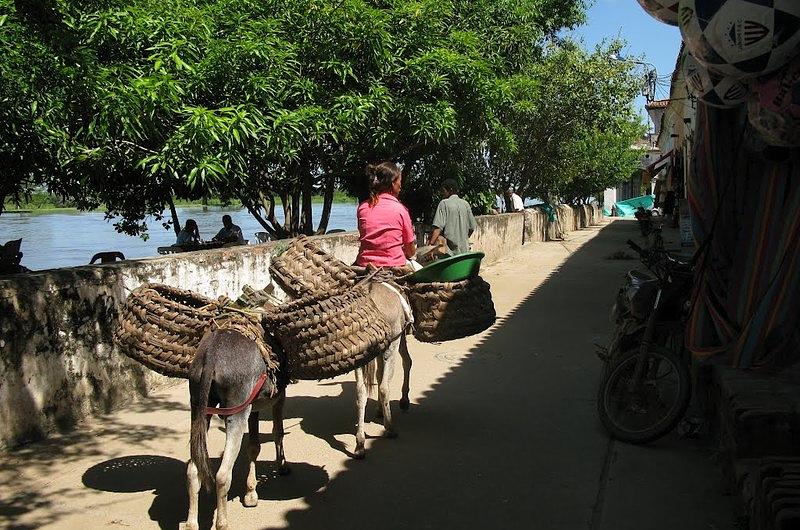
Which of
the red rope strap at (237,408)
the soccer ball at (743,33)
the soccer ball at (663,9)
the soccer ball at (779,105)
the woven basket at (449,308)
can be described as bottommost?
the red rope strap at (237,408)

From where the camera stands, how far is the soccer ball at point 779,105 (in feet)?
12.6

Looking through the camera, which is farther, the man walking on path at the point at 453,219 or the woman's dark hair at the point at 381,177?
the man walking on path at the point at 453,219

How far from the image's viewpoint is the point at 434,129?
36.5 feet

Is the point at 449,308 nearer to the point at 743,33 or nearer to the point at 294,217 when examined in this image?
the point at 743,33

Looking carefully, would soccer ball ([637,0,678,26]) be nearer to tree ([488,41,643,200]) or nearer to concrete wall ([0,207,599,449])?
concrete wall ([0,207,599,449])

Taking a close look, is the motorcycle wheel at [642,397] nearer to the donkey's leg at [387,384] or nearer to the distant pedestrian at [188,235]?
the donkey's leg at [387,384]

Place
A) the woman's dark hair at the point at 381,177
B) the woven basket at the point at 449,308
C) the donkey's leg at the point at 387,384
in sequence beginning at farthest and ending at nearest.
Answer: the woman's dark hair at the point at 381,177 → the donkey's leg at the point at 387,384 → the woven basket at the point at 449,308

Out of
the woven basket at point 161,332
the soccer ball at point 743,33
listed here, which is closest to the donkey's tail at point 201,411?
the woven basket at point 161,332

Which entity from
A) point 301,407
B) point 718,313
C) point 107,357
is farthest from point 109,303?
point 718,313

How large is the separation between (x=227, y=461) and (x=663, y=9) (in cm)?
363

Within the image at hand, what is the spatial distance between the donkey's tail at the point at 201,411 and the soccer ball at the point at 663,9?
3332mm

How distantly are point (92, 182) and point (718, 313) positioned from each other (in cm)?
980

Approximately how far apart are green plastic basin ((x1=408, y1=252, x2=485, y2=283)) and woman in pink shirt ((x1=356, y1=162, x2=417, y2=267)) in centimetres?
39

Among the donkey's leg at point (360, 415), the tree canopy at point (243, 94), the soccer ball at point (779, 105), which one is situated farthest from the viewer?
the tree canopy at point (243, 94)
